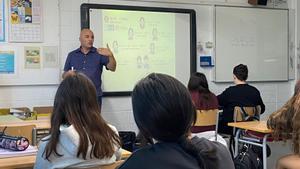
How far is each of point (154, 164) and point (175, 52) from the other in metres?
4.79

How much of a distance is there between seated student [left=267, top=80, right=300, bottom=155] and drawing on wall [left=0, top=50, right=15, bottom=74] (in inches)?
139

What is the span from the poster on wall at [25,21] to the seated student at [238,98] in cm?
229

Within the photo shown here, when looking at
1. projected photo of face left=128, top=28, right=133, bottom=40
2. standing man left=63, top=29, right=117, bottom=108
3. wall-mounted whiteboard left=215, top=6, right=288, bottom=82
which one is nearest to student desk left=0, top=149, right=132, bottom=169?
standing man left=63, top=29, right=117, bottom=108

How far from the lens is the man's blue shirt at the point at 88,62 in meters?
5.02

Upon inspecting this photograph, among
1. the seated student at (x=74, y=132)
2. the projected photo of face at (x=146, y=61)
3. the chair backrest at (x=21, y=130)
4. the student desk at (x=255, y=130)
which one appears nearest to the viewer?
the seated student at (x=74, y=132)

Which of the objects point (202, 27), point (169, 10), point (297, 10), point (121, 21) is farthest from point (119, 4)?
point (297, 10)

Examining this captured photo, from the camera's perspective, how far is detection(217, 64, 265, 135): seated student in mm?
4914

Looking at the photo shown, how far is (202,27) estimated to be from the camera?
6.06 meters

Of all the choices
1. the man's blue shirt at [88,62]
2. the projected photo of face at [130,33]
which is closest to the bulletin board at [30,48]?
the man's blue shirt at [88,62]

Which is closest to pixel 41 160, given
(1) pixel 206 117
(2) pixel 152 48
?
(1) pixel 206 117

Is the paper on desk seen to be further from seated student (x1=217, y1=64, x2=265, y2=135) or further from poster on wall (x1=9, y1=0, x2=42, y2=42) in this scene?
seated student (x1=217, y1=64, x2=265, y2=135)

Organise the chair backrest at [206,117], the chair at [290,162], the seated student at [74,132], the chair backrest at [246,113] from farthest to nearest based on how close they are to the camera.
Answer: the chair backrest at [246,113]
the chair backrest at [206,117]
the seated student at [74,132]
the chair at [290,162]

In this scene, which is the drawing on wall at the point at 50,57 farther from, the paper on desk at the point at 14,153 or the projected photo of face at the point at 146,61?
the paper on desk at the point at 14,153

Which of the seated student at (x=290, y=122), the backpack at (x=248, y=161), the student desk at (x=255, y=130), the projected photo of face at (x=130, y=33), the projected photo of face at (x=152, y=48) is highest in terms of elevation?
the projected photo of face at (x=130, y=33)
